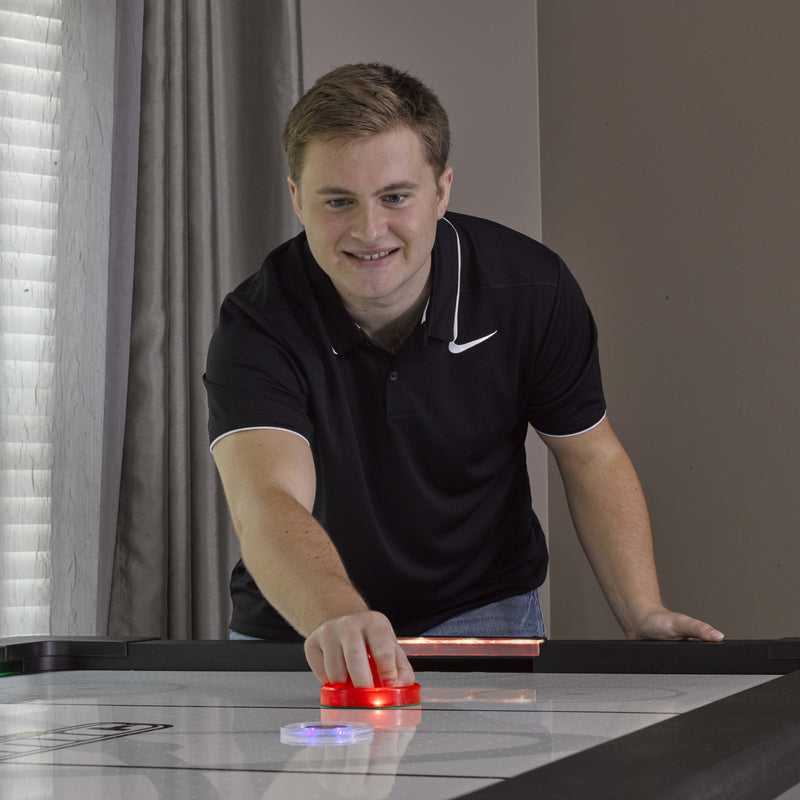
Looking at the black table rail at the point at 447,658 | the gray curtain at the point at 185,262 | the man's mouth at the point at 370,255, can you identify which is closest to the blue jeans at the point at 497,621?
the black table rail at the point at 447,658

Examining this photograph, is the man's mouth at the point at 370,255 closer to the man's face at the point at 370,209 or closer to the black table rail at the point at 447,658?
the man's face at the point at 370,209

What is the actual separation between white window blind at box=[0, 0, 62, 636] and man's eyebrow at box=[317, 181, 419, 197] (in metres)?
1.03

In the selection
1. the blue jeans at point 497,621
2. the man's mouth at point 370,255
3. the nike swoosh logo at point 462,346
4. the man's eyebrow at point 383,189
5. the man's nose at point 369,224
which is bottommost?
the blue jeans at point 497,621

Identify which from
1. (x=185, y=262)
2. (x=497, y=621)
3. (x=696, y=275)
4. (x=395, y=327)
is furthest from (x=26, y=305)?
(x=696, y=275)

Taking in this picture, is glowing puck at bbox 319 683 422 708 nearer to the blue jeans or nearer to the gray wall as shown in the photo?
the blue jeans

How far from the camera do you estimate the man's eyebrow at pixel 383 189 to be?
5.62ft

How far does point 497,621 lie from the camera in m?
1.92

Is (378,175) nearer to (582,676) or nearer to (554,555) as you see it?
(582,676)

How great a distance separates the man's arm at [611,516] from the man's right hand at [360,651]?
822mm

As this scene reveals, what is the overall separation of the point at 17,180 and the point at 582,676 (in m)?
1.74

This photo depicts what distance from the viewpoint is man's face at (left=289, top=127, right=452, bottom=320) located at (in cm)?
170

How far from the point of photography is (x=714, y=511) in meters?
2.89

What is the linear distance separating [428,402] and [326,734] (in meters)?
1.04

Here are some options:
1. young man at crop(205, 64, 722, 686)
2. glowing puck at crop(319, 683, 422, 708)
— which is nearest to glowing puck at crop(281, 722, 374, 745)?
glowing puck at crop(319, 683, 422, 708)
